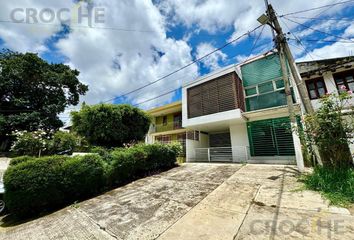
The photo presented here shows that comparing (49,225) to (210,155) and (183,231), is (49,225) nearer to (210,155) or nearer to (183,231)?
(183,231)

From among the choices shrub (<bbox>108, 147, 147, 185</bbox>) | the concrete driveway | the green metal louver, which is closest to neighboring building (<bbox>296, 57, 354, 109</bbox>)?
the green metal louver

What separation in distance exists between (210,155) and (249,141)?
10.1ft

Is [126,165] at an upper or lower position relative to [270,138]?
lower

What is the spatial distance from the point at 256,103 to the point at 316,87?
427 centimetres

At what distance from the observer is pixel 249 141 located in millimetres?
10875

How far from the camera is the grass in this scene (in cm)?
352

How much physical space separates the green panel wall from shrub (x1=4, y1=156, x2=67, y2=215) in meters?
11.9

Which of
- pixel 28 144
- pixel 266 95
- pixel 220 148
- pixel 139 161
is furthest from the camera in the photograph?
pixel 220 148

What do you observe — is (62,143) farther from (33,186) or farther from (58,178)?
(33,186)

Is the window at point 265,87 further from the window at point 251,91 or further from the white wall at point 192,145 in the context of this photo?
the white wall at point 192,145

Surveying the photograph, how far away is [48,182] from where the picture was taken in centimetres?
493

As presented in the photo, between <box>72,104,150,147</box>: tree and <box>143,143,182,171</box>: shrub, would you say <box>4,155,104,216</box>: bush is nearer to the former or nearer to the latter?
<box>143,143,182,171</box>: shrub

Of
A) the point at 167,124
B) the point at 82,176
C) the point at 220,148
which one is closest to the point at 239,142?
the point at 220,148

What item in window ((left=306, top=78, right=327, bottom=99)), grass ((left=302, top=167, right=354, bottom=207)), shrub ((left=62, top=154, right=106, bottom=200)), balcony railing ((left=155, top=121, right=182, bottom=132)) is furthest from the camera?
balcony railing ((left=155, top=121, right=182, bottom=132))
